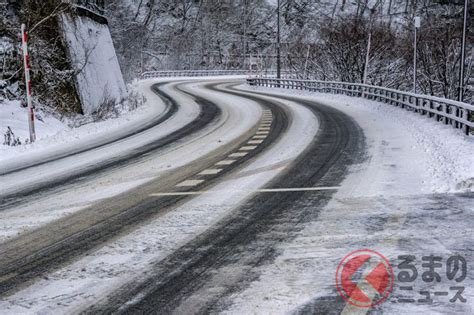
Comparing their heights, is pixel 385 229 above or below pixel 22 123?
below

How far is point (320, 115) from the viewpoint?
65.4 ft

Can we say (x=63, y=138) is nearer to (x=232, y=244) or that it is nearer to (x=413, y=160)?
(x=413, y=160)

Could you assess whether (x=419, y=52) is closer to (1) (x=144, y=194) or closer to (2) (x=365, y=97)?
(2) (x=365, y=97)

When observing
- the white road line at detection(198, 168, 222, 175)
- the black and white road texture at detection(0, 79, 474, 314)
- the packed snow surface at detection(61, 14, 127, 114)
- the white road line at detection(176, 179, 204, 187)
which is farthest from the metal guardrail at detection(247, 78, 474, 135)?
the packed snow surface at detection(61, 14, 127, 114)


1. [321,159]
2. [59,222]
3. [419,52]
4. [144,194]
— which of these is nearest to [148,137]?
[321,159]

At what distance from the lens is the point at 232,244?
510cm

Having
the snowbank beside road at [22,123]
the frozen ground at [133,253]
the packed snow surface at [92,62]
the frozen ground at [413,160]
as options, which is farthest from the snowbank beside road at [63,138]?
the frozen ground at [413,160]

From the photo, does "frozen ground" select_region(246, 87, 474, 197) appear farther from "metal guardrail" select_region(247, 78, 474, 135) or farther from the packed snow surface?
the packed snow surface

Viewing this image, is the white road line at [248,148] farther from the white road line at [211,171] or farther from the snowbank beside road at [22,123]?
the snowbank beside road at [22,123]

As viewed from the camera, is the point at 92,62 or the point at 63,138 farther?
the point at 92,62

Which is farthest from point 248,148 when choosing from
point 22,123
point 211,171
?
point 22,123

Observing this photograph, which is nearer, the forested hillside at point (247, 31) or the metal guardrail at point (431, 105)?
the metal guardrail at point (431, 105)

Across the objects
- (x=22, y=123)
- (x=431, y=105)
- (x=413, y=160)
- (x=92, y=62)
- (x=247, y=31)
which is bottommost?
(x=413, y=160)

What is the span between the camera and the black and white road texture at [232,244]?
12.5ft
